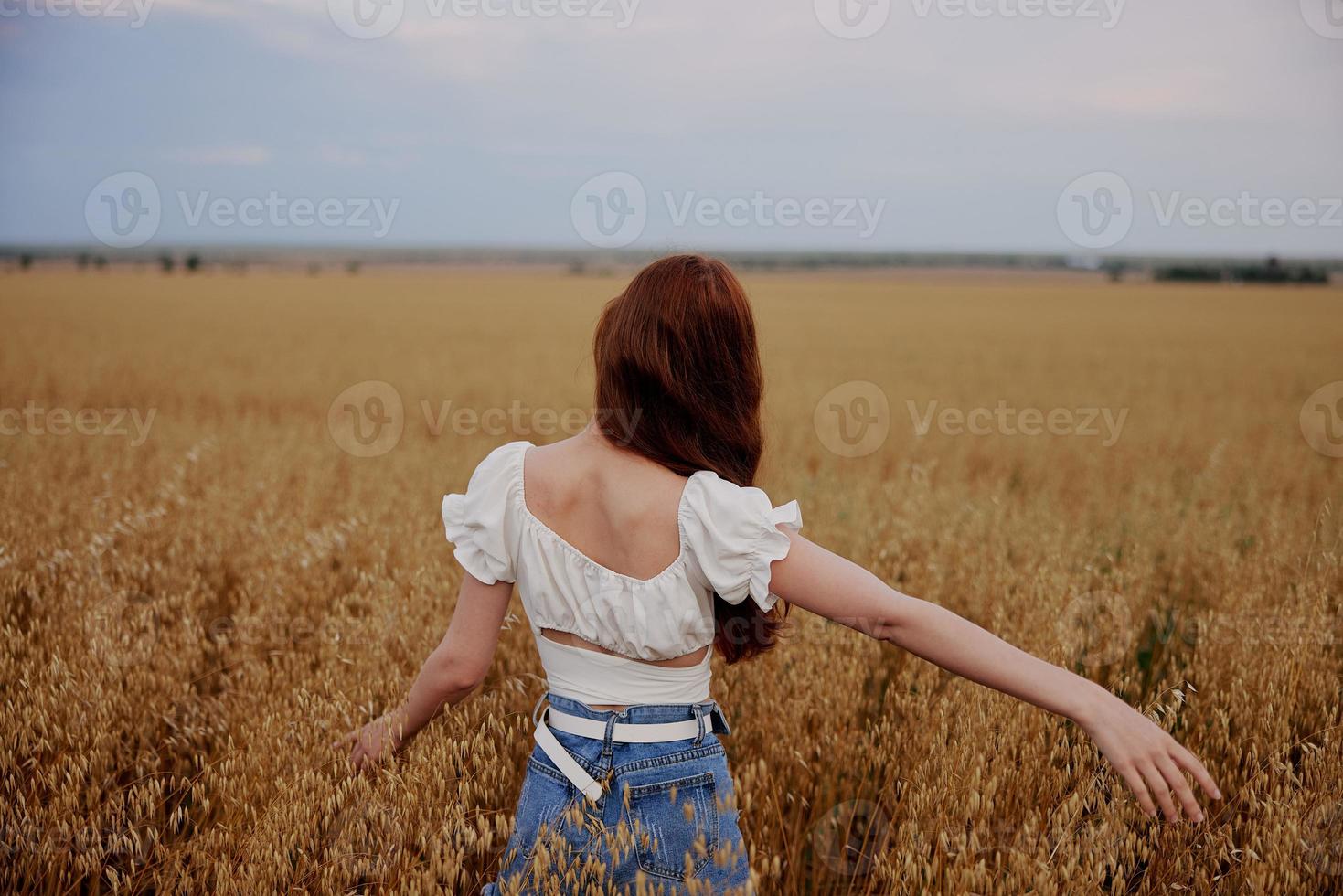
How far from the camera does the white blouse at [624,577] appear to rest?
156cm

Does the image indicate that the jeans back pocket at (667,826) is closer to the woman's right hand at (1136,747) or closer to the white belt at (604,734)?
the white belt at (604,734)

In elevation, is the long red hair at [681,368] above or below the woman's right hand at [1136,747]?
above

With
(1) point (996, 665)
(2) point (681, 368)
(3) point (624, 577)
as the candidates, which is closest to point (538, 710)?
(3) point (624, 577)

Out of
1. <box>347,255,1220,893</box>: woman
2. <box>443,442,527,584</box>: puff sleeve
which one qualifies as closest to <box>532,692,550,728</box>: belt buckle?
<box>347,255,1220,893</box>: woman

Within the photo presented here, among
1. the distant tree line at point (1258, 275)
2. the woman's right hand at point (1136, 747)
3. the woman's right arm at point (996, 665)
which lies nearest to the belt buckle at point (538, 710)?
the woman's right arm at point (996, 665)

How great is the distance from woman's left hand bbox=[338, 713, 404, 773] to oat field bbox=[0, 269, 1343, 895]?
53mm

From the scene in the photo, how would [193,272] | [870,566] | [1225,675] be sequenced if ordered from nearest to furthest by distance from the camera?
1. [1225,675]
2. [870,566]
3. [193,272]

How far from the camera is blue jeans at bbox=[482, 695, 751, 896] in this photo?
1562 mm

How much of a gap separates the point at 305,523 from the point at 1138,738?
12.5ft

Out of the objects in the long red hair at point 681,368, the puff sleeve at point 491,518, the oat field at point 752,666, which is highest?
the long red hair at point 681,368

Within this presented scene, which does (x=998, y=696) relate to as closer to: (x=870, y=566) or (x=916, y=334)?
(x=870, y=566)

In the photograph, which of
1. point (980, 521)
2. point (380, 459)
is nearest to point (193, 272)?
point (380, 459)

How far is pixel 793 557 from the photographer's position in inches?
61.0

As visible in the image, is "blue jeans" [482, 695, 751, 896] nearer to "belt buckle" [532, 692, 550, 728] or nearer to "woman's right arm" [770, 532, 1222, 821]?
"belt buckle" [532, 692, 550, 728]
